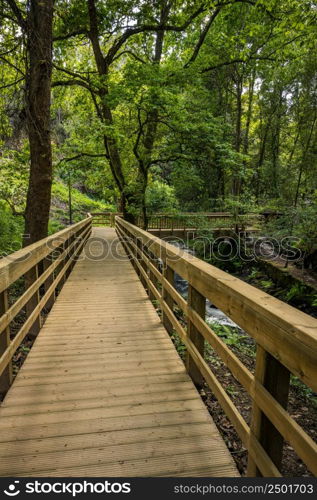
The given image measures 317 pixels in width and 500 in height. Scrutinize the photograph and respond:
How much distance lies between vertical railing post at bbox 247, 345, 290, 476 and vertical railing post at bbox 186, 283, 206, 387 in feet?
3.52

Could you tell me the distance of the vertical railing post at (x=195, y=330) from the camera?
2639mm

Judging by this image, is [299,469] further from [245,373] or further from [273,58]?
[273,58]

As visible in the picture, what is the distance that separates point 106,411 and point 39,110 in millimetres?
5171

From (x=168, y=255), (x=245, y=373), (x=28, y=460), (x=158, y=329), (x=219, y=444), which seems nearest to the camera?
(x=245, y=373)

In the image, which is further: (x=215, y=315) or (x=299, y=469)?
(x=215, y=315)

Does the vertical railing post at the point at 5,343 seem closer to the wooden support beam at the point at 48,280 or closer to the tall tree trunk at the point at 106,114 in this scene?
the wooden support beam at the point at 48,280

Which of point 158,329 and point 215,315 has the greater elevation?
point 158,329

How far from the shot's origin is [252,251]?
1429cm

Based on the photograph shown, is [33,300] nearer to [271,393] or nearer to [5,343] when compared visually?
[5,343]

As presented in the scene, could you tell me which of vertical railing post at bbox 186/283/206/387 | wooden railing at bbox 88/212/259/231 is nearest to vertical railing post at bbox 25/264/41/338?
vertical railing post at bbox 186/283/206/387

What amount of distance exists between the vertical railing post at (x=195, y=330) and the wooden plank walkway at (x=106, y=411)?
5.0 inches

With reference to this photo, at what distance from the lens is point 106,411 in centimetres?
244
